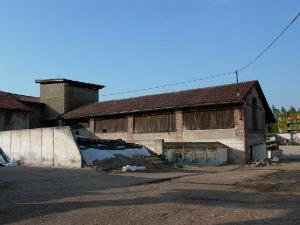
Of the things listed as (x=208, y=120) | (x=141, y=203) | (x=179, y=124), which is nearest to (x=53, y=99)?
(x=179, y=124)

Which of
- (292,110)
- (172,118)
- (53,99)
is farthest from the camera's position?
(292,110)

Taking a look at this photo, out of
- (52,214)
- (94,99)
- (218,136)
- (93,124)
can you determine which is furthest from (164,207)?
(94,99)

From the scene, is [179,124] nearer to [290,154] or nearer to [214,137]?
[214,137]

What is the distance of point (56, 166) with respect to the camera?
88.6ft

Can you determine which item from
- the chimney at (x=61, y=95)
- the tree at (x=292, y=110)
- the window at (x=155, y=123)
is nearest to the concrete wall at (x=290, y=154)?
the window at (x=155, y=123)

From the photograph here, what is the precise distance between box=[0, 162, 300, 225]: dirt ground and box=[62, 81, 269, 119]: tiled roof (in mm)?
17017

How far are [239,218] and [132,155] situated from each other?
64.2 feet

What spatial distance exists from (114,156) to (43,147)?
15.5ft

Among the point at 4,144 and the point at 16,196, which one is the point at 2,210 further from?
the point at 4,144

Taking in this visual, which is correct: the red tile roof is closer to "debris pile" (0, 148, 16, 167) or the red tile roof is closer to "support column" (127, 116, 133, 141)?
"debris pile" (0, 148, 16, 167)

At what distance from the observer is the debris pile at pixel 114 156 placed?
85.5 ft

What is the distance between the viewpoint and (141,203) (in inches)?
486

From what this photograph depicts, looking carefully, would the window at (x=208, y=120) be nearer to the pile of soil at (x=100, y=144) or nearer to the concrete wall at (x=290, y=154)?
the pile of soil at (x=100, y=144)

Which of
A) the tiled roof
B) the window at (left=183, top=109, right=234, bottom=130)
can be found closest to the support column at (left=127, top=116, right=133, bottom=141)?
the tiled roof
